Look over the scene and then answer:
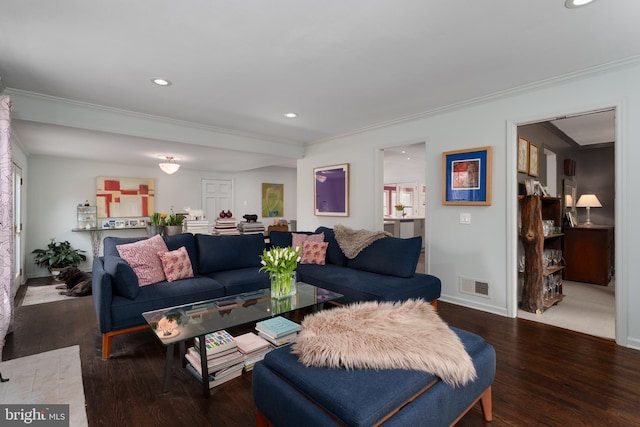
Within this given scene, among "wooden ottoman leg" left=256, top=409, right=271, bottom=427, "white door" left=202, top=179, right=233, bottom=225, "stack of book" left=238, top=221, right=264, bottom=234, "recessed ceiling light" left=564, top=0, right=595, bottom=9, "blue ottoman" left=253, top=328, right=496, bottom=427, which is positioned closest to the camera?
"blue ottoman" left=253, top=328, right=496, bottom=427

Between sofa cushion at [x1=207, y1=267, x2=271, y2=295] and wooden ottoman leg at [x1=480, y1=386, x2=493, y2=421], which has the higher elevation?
sofa cushion at [x1=207, y1=267, x2=271, y2=295]

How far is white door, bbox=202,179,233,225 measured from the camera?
830cm

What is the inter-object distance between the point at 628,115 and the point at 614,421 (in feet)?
8.00

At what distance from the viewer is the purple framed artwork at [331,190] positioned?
5.40 meters

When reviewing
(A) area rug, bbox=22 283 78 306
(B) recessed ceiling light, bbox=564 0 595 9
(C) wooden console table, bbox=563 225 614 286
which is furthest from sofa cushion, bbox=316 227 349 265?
(C) wooden console table, bbox=563 225 614 286

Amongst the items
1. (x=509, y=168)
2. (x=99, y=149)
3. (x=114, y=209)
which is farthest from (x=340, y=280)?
(x=114, y=209)

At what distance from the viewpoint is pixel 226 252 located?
13.1ft

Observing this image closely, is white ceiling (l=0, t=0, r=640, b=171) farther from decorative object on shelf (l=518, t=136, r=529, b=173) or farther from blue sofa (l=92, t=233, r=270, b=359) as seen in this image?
blue sofa (l=92, t=233, r=270, b=359)

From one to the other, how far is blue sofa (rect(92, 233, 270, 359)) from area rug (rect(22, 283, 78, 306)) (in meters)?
1.59

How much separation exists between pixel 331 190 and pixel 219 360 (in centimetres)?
379

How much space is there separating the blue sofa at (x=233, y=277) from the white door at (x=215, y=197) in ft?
14.2

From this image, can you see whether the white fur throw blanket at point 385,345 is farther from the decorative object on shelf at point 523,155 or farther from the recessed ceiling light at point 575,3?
the decorative object on shelf at point 523,155

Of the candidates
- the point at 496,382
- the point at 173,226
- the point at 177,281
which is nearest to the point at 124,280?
the point at 177,281

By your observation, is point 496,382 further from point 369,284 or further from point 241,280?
point 241,280
